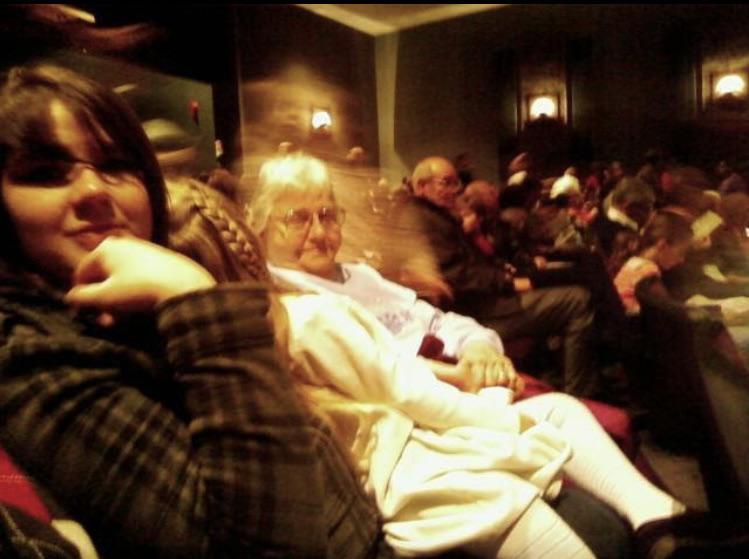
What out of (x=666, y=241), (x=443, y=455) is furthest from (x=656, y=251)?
(x=443, y=455)

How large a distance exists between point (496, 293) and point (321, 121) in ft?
3.37

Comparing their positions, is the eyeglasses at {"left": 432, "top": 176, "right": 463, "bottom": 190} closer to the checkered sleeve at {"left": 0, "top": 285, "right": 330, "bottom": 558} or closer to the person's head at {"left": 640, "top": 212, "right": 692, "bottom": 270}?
the person's head at {"left": 640, "top": 212, "right": 692, "bottom": 270}

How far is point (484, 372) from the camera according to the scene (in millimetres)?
1203

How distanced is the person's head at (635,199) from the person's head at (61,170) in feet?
7.64

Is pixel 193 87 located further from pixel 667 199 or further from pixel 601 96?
pixel 667 199

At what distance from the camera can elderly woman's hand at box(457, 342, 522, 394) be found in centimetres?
118

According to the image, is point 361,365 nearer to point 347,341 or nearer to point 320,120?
point 347,341

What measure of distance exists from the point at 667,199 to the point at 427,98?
3.75 ft

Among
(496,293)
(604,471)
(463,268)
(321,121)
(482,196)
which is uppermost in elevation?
(321,121)

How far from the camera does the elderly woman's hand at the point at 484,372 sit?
1.18 meters

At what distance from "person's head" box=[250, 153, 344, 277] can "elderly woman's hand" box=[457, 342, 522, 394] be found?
42 cm

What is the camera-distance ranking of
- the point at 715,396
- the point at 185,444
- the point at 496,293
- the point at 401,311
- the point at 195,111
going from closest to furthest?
1. the point at 185,444
2. the point at 715,396
3. the point at 401,311
4. the point at 195,111
5. the point at 496,293

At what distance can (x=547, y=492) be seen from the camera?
2.76 ft

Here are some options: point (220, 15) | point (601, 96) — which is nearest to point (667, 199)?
point (601, 96)
